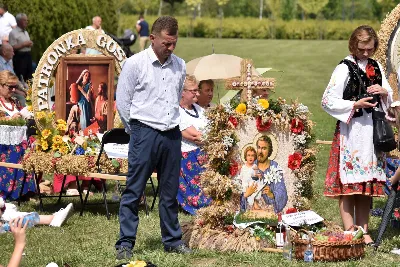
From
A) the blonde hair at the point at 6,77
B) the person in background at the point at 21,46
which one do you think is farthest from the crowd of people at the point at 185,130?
the person in background at the point at 21,46

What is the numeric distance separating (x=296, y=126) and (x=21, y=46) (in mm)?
12203

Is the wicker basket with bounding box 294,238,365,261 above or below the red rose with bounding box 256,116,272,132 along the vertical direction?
below

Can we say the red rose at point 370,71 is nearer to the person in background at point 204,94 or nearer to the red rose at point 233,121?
the red rose at point 233,121

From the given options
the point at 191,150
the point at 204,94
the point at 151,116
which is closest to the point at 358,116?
the point at 151,116

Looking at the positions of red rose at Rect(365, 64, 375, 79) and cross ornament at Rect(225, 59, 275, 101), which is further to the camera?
cross ornament at Rect(225, 59, 275, 101)

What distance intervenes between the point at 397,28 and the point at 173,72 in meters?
3.74

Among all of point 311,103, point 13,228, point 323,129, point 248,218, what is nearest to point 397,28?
point 248,218

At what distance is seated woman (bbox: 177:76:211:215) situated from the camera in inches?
383

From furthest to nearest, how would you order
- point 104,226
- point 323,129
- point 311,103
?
point 311,103
point 323,129
point 104,226

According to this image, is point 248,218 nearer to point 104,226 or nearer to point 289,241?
point 289,241

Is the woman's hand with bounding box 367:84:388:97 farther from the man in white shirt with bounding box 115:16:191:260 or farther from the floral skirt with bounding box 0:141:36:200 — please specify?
the floral skirt with bounding box 0:141:36:200

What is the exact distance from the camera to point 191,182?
10.1 metres

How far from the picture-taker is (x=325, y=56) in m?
38.1

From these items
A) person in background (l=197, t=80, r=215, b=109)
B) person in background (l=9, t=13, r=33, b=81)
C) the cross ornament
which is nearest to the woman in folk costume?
the cross ornament
